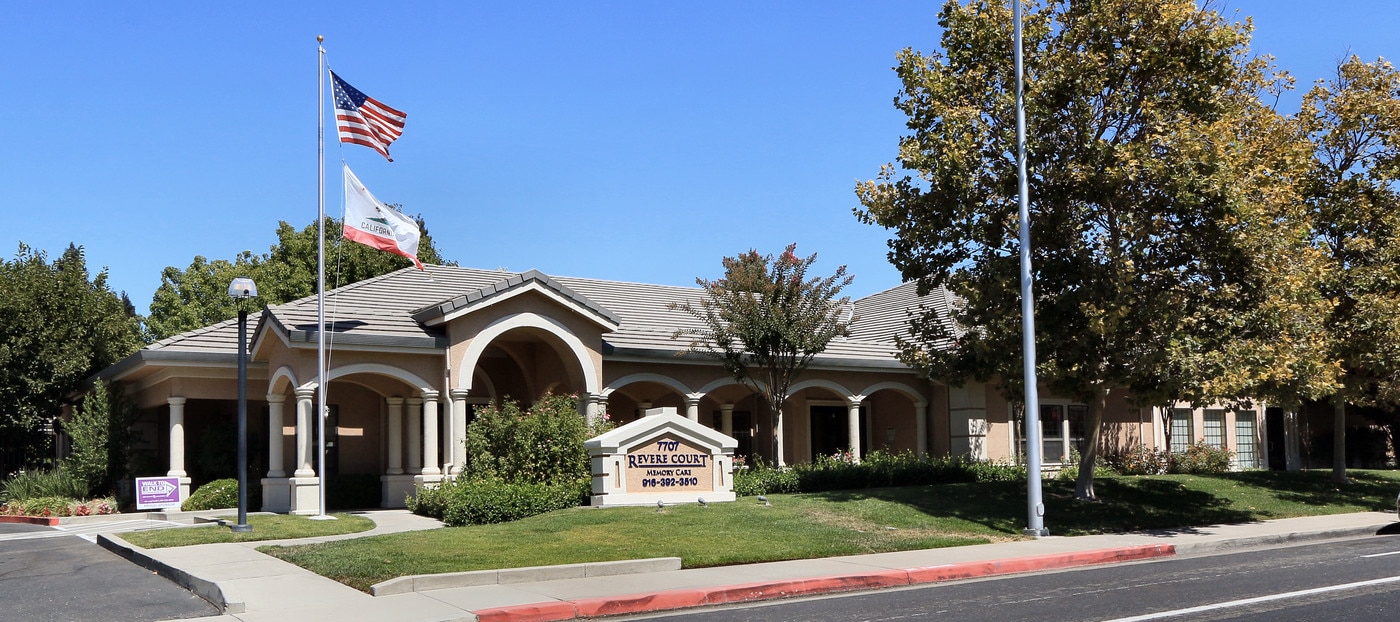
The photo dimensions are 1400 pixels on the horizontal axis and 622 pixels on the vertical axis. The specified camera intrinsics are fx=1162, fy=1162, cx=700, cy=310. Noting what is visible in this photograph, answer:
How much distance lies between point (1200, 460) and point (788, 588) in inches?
899

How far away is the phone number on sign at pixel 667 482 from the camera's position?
2025cm

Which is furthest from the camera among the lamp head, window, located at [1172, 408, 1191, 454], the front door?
window, located at [1172, 408, 1191, 454]

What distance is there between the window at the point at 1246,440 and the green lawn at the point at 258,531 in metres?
26.0

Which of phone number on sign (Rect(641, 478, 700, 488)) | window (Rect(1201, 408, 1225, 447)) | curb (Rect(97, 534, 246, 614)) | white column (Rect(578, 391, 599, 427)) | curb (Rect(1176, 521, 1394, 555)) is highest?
white column (Rect(578, 391, 599, 427))

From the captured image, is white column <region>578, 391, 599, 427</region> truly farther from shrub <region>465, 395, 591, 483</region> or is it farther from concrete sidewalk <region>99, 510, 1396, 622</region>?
concrete sidewalk <region>99, 510, 1396, 622</region>

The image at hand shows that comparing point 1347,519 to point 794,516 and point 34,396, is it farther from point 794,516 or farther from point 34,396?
point 34,396

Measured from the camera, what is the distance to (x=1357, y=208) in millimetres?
24188

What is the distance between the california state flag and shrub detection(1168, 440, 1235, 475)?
68.9 feet

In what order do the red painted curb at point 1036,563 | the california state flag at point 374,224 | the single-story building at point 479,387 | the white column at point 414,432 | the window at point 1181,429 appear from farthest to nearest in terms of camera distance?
the window at point 1181,429 → the white column at point 414,432 → the single-story building at point 479,387 → the california state flag at point 374,224 → the red painted curb at point 1036,563

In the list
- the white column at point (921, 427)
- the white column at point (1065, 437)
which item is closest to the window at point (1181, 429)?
the white column at point (1065, 437)

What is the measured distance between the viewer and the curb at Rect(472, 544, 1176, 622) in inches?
432

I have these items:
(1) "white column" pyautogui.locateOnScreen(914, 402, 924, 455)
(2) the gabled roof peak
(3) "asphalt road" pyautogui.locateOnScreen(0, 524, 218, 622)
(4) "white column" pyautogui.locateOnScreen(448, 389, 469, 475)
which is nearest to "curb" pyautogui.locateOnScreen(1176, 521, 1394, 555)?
(1) "white column" pyautogui.locateOnScreen(914, 402, 924, 455)

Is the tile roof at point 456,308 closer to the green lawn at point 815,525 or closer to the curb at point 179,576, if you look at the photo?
the curb at point 179,576

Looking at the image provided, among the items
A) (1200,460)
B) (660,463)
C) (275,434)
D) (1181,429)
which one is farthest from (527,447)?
(1181,429)
